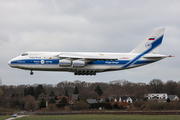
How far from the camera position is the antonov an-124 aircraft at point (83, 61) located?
123ft

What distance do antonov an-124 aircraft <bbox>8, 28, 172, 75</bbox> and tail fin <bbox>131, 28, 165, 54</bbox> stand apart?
7.2 inches

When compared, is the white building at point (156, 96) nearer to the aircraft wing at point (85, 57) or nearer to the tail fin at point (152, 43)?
the tail fin at point (152, 43)

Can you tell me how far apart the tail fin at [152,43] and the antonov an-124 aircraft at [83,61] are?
0.18 meters

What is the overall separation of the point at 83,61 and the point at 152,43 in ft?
41.9

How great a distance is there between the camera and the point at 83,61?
3788cm

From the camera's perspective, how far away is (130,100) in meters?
92.1

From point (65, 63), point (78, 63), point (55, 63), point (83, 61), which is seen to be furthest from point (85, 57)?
point (55, 63)

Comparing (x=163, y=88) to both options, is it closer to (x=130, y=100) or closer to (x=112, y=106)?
(x=130, y=100)

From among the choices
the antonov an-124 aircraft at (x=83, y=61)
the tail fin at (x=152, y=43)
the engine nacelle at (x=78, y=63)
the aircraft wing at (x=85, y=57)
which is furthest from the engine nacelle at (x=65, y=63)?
the tail fin at (x=152, y=43)

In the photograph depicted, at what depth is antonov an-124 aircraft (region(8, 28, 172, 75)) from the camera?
3744cm

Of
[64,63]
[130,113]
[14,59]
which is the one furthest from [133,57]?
[130,113]

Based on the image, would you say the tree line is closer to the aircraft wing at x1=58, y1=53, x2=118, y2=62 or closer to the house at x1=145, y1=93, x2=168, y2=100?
the house at x1=145, y1=93, x2=168, y2=100

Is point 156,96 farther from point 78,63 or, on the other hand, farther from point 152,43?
point 78,63

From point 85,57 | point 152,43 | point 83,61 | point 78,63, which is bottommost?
point 78,63
